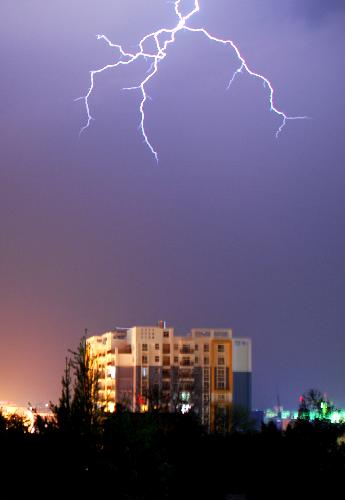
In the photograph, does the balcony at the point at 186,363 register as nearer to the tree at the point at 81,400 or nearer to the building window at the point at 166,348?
the building window at the point at 166,348

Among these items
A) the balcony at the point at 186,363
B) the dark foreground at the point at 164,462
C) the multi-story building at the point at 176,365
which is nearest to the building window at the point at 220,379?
the multi-story building at the point at 176,365

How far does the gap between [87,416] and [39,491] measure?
1443 millimetres

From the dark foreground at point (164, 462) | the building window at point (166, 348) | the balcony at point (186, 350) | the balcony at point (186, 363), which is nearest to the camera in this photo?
the dark foreground at point (164, 462)

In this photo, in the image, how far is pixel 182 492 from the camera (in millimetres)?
20172

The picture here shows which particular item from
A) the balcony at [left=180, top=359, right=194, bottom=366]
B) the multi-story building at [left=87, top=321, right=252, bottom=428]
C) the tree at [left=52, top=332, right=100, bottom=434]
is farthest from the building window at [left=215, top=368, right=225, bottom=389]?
the tree at [left=52, top=332, right=100, bottom=434]

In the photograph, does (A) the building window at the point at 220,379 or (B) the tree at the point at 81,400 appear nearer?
(B) the tree at the point at 81,400

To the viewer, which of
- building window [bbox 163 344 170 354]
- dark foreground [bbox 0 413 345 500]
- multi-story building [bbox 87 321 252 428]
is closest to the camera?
dark foreground [bbox 0 413 345 500]

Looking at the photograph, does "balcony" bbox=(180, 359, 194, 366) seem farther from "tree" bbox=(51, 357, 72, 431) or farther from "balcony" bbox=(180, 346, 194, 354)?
"tree" bbox=(51, 357, 72, 431)

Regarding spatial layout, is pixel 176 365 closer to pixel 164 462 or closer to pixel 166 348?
pixel 166 348

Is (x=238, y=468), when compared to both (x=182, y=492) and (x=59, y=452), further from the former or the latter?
(x=59, y=452)

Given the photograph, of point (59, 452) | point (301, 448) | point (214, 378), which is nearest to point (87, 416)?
point (59, 452)

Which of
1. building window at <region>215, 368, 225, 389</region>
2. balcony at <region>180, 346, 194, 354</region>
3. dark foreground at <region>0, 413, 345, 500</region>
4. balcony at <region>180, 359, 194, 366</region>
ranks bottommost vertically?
dark foreground at <region>0, 413, 345, 500</region>

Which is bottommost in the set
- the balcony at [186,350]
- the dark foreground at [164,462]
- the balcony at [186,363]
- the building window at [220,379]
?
the dark foreground at [164,462]

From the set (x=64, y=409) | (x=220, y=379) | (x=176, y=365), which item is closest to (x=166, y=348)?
(x=176, y=365)
